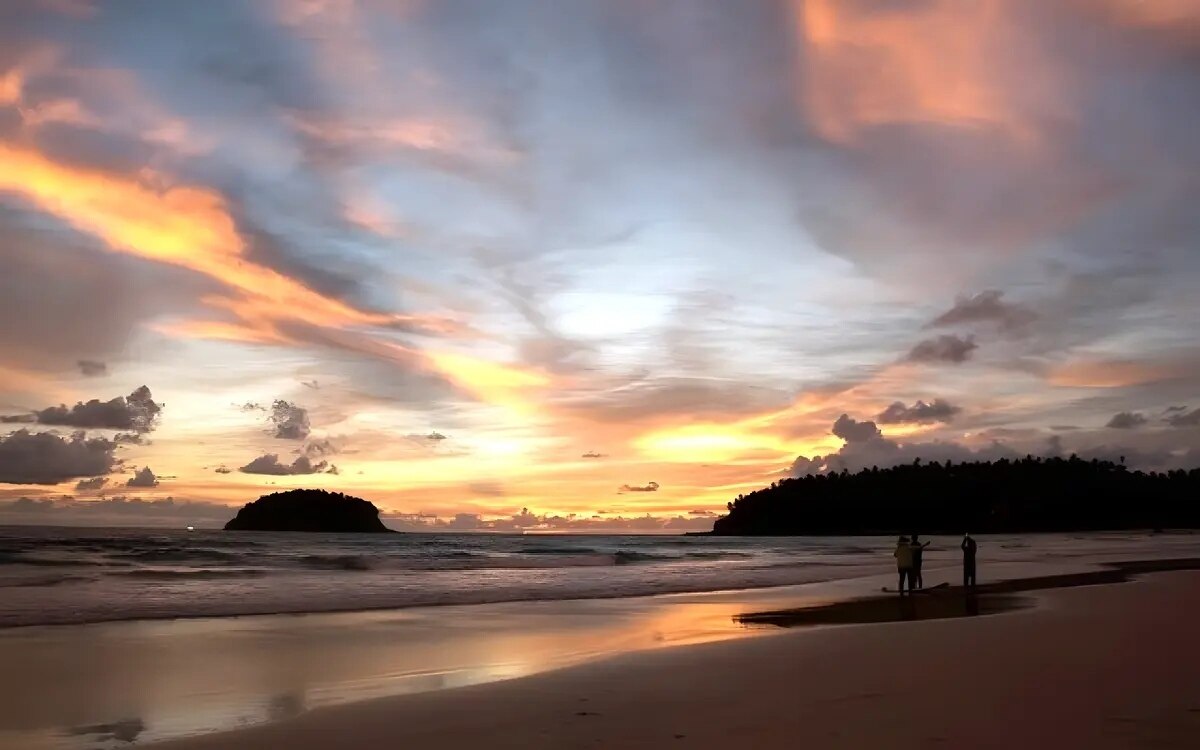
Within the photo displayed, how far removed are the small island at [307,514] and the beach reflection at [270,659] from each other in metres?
156

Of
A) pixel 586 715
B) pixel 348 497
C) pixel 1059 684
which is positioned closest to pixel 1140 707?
pixel 1059 684

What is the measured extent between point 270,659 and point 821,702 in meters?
9.05

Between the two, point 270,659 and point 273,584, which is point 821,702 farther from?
point 273,584

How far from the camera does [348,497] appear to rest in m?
184

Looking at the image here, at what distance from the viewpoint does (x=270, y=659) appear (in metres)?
14.5

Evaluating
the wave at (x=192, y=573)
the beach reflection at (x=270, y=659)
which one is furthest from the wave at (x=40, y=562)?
the beach reflection at (x=270, y=659)

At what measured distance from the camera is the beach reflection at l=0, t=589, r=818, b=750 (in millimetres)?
10086

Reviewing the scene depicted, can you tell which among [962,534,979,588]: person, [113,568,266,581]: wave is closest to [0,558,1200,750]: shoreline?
[962,534,979,588]: person

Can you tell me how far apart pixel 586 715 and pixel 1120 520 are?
19716 centimetres

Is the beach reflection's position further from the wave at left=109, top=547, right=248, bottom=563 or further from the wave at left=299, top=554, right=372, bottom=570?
the wave at left=109, top=547, right=248, bottom=563

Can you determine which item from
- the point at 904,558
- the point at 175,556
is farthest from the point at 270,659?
the point at 175,556

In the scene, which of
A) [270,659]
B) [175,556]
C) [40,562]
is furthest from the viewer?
[175,556]

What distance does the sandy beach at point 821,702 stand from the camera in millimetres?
8117

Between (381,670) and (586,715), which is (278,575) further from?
(586,715)
